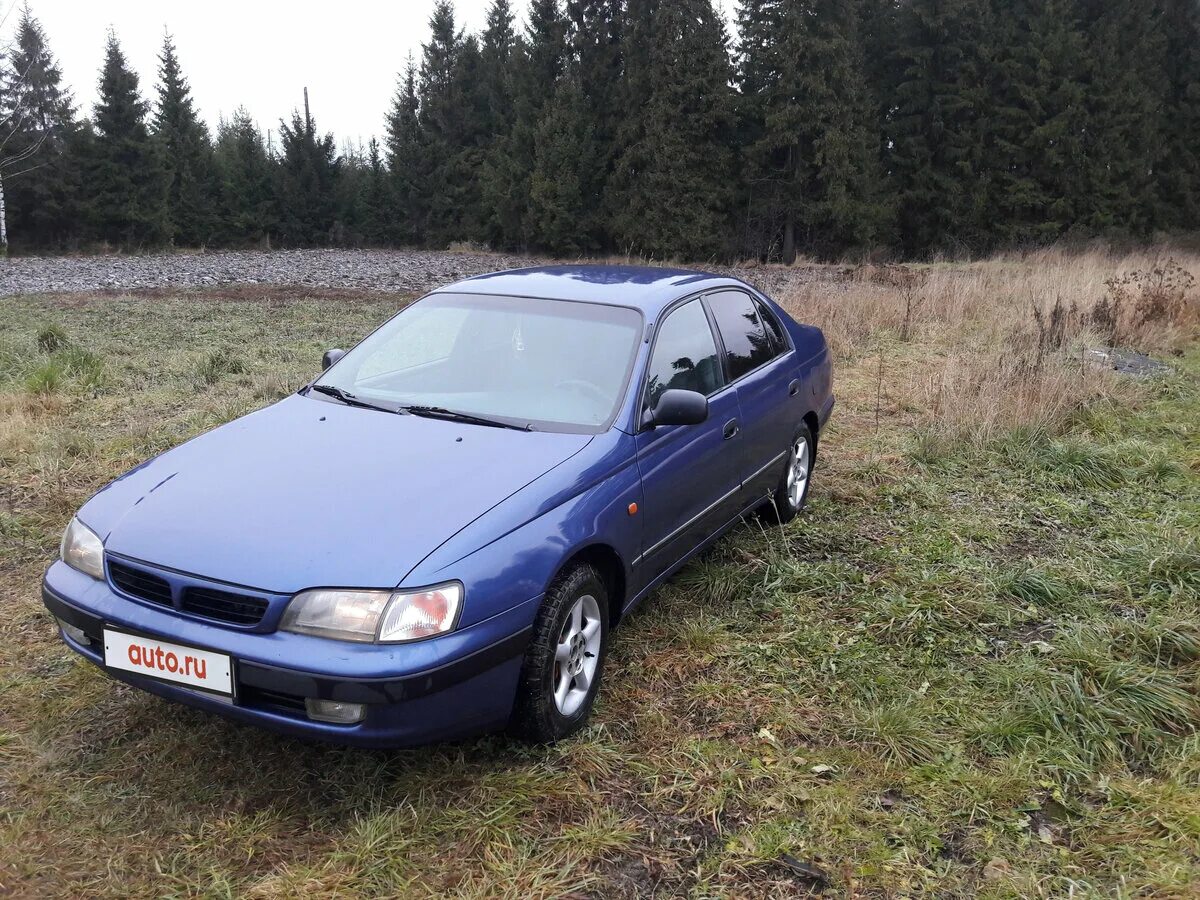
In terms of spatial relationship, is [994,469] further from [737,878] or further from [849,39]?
[849,39]

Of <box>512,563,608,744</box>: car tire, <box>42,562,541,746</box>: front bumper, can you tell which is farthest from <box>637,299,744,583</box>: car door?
<box>42,562,541,746</box>: front bumper

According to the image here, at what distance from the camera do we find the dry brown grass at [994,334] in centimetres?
742

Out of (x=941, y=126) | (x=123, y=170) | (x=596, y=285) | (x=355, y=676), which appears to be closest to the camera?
(x=355, y=676)

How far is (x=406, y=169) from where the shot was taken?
45.4 m

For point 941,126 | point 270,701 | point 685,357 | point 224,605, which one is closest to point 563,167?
point 941,126

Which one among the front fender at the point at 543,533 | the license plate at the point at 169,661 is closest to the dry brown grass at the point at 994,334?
the front fender at the point at 543,533

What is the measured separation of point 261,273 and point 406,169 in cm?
2182

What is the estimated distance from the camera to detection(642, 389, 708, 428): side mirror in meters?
3.43

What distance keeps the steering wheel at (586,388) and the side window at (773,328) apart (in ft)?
5.75

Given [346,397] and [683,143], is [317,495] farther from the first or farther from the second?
[683,143]

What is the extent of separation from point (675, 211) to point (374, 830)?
3155cm

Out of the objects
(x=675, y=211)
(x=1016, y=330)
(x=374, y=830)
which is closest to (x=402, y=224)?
(x=675, y=211)

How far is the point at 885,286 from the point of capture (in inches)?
627

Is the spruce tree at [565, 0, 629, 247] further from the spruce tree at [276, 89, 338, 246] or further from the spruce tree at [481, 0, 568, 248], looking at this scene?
the spruce tree at [276, 89, 338, 246]
